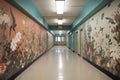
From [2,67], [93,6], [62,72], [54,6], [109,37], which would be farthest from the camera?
[54,6]

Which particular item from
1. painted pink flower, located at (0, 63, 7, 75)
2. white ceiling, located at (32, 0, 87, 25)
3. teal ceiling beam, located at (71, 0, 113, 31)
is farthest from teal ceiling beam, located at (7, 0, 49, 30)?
teal ceiling beam, located at (71, 0, 113, 31)

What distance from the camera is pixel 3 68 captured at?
4.04 m

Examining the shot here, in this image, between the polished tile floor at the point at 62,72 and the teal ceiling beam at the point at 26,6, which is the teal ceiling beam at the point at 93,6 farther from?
the teal ceiling beam at the point at 26,6

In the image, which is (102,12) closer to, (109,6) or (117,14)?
(109,6)

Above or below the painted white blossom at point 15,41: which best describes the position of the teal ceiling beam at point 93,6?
above

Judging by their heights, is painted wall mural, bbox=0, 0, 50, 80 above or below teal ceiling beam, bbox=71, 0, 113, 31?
below

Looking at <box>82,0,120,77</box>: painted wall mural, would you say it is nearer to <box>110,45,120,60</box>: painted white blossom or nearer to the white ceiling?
<box>110,45,120,60</box>: painted white blossom

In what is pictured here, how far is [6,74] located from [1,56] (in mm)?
621

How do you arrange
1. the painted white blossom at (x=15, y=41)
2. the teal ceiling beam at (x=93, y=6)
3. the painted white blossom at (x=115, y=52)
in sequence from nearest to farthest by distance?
the painted white blossom at (x=115, y=52) < the painted white blossom at (x=15, y=41) < the teal ceiling beam at (x=93, y=6)

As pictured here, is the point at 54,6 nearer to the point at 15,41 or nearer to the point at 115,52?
the point at 15,41

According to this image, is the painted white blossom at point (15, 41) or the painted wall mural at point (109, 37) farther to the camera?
the painted white blossom at point (15, 41)

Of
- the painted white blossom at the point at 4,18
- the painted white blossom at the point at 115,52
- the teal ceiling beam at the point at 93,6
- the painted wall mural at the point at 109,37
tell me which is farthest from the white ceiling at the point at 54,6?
the painted white blossom at the point at 115,52

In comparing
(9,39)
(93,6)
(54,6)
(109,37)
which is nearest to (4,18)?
(9,39)

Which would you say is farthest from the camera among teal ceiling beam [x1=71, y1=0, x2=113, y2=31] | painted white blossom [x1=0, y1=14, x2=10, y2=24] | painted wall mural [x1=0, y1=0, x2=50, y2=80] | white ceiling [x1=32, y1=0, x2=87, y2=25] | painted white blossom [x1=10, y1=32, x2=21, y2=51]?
white ceiling [x1=32, y1=0, x2=87, y2=25]
